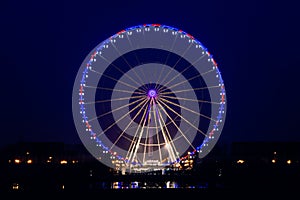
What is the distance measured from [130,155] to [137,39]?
4.84 meters

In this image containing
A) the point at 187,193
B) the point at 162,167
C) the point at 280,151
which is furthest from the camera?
the point at 280,151

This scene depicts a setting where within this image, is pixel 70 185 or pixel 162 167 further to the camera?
pixel 162 167

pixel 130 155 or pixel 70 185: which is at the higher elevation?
pixel 130 155

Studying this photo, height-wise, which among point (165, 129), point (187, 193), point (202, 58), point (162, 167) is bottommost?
point (187, 193)

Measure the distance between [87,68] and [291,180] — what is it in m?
9.08

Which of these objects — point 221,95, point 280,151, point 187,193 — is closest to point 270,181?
point 187,193

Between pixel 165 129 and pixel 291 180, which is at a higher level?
pixel 165 129

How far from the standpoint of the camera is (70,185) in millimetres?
16656

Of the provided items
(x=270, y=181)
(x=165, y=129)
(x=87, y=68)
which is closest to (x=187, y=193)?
(x=270, y=181)

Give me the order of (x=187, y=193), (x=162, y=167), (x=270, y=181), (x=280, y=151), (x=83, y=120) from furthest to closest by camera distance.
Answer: (x=280, y=151), (x=162, y=167), (x=83, y=120), (x=270, y=181), (x=187, y=193)

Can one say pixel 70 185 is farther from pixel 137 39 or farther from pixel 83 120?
pixel 137 39

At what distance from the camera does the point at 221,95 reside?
2073 cm

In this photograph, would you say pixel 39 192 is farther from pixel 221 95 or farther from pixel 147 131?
pixel 221 95

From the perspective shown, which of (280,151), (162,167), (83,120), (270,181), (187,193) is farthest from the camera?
(280,151)
